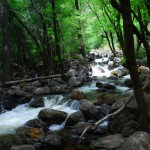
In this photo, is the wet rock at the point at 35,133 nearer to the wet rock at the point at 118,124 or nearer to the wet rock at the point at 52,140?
the wet rock at the point at 52,140

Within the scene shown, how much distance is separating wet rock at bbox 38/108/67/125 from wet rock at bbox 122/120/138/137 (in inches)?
134

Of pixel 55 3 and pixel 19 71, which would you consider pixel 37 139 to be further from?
pixel 19 71

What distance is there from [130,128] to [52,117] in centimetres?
373

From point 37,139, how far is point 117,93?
275 inches

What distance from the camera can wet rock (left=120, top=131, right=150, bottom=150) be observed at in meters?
6.97

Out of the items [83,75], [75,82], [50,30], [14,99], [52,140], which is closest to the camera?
[52,140]

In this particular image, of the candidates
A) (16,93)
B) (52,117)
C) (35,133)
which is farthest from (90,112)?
(16,93)

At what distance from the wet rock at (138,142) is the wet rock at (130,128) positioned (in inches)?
38.2

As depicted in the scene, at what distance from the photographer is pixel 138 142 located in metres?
7.05

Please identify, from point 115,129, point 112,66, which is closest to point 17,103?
point 115,129

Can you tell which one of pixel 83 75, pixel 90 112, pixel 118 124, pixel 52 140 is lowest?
pixel 52 140

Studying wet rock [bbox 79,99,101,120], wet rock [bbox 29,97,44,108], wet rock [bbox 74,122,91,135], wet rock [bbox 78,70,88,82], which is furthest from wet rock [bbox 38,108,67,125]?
wet rock [bbox 78,70,88,82]

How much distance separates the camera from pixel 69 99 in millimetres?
14188

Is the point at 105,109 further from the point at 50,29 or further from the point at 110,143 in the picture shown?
the point at 50,29
